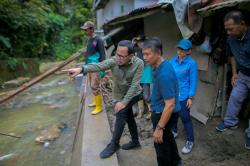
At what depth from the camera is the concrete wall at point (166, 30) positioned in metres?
6.21

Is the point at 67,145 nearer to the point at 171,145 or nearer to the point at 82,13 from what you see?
the point at 171,145

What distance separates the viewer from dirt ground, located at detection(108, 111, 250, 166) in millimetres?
4076

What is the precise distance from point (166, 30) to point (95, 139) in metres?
3.27

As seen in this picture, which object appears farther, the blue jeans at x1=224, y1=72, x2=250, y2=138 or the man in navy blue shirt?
the blue jeans at x1=224, y1=72, x2=250, y2=138

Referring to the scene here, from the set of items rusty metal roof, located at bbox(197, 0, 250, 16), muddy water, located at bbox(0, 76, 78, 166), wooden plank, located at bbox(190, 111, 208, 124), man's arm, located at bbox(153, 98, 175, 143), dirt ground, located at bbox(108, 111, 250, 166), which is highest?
rusty metal roof, located at bbox(197, 0, 250, 16)

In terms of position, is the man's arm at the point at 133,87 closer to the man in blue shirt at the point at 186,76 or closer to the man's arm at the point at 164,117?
the man in blue shirt at the point at 186,76

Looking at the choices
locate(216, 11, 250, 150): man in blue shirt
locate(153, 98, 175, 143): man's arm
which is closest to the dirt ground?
locate(216, 11, 250, 150): man in blue shirt

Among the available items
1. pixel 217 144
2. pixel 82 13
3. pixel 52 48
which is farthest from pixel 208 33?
pixel 82 13

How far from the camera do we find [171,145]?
11.2 ft

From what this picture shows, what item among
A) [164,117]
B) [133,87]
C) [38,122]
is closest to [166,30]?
[133,87]

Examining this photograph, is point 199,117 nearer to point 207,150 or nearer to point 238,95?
point 207,150

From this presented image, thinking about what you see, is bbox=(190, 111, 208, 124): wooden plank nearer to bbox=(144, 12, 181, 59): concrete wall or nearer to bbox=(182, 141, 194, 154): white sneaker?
bbox=(182, 141, 194, 154): white sneaker

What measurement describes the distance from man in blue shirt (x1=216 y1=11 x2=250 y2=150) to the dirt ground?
0.18 metres

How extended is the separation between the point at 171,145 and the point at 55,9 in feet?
81.7
